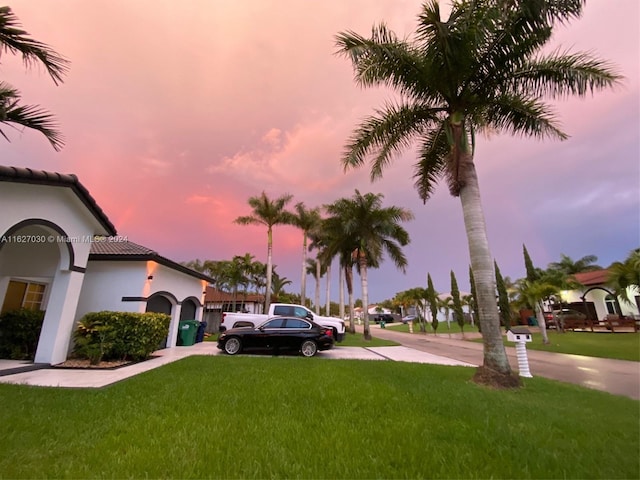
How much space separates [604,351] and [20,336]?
79.5 feet

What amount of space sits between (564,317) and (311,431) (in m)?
34.5

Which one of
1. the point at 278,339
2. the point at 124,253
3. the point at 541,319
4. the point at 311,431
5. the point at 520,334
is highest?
the point at 124,253

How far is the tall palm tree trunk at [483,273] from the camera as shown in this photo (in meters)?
7.30

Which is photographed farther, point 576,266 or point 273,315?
point 576,266

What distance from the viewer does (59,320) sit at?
8617 mm

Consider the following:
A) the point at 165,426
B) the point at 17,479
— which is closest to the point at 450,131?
the point at 165,426

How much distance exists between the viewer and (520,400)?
5785 mm

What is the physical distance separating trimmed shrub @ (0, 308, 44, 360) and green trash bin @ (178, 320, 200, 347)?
19.6 feet

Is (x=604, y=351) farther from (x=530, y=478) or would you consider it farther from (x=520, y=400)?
(x=530, y=478)

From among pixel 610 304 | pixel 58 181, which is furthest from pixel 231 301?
pixel 610 304

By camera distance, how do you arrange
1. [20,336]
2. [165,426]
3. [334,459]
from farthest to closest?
[20,336], [165,426], [334,459]

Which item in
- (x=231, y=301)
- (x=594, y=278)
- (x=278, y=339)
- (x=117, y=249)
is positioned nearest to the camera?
(x=278, y=339)

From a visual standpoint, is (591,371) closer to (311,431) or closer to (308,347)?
(308,347)

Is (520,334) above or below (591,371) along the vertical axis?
above
